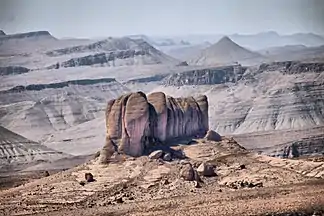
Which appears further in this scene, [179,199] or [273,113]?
[273,113]

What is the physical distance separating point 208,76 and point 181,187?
168ft

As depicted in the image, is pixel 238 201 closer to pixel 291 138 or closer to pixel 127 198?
pixel 127 198

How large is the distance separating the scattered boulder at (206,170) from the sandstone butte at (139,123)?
7.64 ft

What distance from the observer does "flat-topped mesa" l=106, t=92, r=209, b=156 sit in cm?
2484

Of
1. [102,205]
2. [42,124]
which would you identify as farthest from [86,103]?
[102,205]

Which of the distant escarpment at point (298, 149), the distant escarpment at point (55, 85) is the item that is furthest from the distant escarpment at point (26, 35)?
the distant escarpment at point (298, 149)

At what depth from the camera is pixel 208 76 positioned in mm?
72875

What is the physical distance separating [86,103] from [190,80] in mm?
10692

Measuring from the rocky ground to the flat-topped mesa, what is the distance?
566 millimetres

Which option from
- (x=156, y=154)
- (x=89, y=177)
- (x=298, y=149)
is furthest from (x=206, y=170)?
(x=298, y=149)

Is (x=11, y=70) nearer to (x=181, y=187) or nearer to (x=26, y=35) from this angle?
(x=26, y=35)

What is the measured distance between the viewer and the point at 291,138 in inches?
1823

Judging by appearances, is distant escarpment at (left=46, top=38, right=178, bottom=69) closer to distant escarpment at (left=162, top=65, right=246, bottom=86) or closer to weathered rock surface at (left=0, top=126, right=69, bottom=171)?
distant escarpment at (left=162, top=65, right=246, bottom=86)

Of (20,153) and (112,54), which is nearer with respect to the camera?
(20,153)
